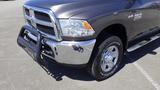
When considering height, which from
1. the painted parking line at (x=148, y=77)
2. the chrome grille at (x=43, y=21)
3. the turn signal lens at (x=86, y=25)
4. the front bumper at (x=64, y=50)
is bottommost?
the painted parking line at (x=148, y=77)

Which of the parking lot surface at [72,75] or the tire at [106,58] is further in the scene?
the parking lot surface at [72,75]

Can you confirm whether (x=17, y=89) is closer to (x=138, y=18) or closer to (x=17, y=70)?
(x=17, y=70)

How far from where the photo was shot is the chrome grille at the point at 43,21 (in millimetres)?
3941

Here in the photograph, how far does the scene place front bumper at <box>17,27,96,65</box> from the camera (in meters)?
3.89

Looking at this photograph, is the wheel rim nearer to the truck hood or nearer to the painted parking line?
the painted parking line

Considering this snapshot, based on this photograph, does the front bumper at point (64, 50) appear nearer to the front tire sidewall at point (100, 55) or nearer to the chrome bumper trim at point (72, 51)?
the chrome bumper trim at point (72, 51)

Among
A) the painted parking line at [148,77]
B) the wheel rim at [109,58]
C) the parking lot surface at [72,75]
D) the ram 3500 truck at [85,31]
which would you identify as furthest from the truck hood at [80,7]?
the painted parking line at [148,77]

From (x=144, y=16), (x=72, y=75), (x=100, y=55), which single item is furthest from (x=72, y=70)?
(x=144, y=16)

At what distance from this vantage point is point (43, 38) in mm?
4246

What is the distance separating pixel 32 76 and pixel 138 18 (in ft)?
7.75

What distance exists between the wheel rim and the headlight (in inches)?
27.6

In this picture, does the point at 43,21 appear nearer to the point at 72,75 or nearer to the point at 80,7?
the point at 80,7

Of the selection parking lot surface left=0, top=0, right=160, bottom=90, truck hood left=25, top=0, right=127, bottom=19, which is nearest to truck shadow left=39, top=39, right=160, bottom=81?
parking lot surface left=0, top=0, right=160, bottom=90

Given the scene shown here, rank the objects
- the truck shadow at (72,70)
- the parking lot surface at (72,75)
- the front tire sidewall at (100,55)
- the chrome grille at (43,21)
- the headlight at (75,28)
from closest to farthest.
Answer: the headlight at (75,28)
the chrome grille at (43,21)
the front tire sidewall at (100,55)
the parking lot surface at (72,75)
the truck shadow at (72,70)
